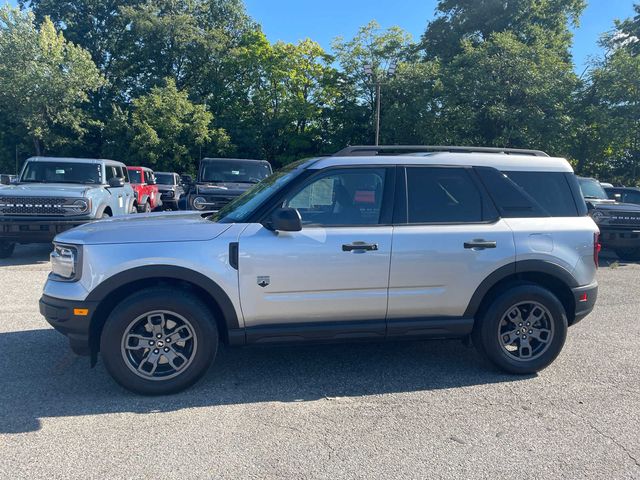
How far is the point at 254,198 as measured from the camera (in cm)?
436

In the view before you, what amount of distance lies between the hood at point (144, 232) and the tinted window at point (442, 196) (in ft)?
5.28

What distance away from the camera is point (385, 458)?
3082 mm

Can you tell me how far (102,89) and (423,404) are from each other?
138ft

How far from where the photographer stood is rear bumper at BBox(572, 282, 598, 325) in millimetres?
4461

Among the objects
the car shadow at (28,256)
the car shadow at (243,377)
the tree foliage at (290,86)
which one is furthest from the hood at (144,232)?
the tree foliage at (290,86)

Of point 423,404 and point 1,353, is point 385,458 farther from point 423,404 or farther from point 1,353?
point 1,353

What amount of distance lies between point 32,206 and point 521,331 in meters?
8.42

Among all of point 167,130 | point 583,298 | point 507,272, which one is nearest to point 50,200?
point 507,272

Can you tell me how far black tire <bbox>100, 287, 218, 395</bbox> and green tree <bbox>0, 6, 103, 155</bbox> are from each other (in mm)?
28094

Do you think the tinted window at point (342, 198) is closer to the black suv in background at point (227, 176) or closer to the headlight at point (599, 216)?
the black suv in background at point (227, 176)

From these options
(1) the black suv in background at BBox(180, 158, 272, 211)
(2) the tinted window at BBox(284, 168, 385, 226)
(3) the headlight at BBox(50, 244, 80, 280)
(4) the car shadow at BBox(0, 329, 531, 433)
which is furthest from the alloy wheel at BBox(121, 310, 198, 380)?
(1) the black suv in background at BBox(180, 158, 272, 211)

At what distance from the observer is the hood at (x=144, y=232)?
383 cm

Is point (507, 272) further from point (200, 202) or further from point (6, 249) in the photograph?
point (6, 249)

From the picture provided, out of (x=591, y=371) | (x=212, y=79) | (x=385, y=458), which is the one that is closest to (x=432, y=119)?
(x=212, y=79)
